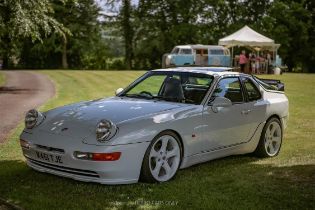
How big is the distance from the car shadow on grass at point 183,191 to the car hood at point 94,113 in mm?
698

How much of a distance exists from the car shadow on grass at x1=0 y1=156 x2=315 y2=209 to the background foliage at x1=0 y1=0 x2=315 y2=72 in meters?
43.5

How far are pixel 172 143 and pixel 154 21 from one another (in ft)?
160

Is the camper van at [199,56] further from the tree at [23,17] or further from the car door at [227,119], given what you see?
the car door at [227,119]

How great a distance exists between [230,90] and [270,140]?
51.1 inches

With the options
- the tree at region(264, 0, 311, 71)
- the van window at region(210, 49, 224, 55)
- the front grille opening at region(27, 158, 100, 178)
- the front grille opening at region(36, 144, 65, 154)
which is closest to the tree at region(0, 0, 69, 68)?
the front grille opening at region(36, 144, 65, 154)

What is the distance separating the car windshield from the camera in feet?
23.5

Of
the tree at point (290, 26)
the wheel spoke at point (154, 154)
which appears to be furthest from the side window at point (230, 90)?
the tree at point (290, 26)

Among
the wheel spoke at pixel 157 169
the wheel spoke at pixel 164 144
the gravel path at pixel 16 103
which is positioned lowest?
the gravel path at pixel 16 103

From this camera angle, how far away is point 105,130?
5766 millimetres

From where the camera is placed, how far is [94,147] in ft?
18.6

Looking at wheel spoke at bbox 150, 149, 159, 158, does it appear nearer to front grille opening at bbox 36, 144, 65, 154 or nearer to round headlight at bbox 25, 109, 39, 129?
front grille opening at bbox 36, 144, 65, 154

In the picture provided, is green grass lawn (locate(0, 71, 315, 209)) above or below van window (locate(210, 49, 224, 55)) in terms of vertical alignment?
below

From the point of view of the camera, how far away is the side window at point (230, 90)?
7.39 metres

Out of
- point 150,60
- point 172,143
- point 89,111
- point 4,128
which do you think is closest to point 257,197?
point 172,143
